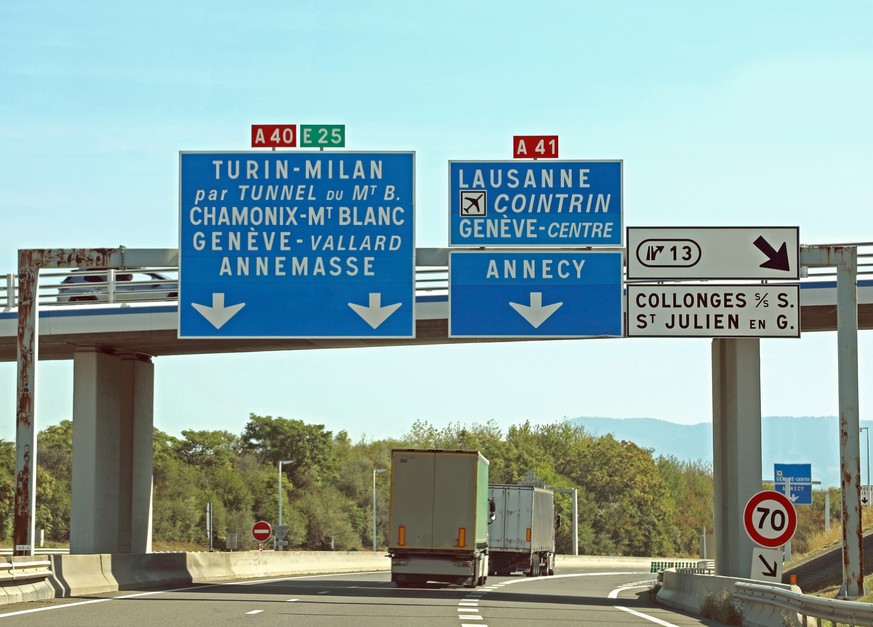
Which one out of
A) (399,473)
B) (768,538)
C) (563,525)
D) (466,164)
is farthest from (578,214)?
(563,525)

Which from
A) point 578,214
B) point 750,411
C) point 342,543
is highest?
point 578,214

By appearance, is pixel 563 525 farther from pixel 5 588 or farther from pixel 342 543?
pixel 5 588

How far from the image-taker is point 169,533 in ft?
380

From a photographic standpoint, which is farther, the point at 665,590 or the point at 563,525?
the point at 563,525

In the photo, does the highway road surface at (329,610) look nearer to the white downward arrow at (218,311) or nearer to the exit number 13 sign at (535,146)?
the white downward arrow at (218,311)

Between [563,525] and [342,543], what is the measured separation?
20474 mm

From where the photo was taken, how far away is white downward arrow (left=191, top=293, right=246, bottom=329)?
2542 centimetres

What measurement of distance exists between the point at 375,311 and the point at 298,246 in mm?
1805

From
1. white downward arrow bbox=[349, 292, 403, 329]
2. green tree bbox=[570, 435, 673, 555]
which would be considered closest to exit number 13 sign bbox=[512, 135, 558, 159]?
white downward arrow bbox=[349, 292, 403, 329]

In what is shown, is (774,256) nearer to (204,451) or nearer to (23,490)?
(23,490)

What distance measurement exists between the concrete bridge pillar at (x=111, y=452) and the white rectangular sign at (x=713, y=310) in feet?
54.7

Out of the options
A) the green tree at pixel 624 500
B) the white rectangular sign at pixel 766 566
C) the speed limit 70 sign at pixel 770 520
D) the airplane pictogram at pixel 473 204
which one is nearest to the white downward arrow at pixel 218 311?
the airplane pictogram at pixel 473 204

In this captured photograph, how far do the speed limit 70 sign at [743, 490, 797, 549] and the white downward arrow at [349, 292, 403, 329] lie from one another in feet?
25.6

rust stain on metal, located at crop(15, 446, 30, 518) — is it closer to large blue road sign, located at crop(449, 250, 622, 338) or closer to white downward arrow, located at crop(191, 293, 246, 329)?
white downward arrow, located at crop(191, 293, 246, 329)
